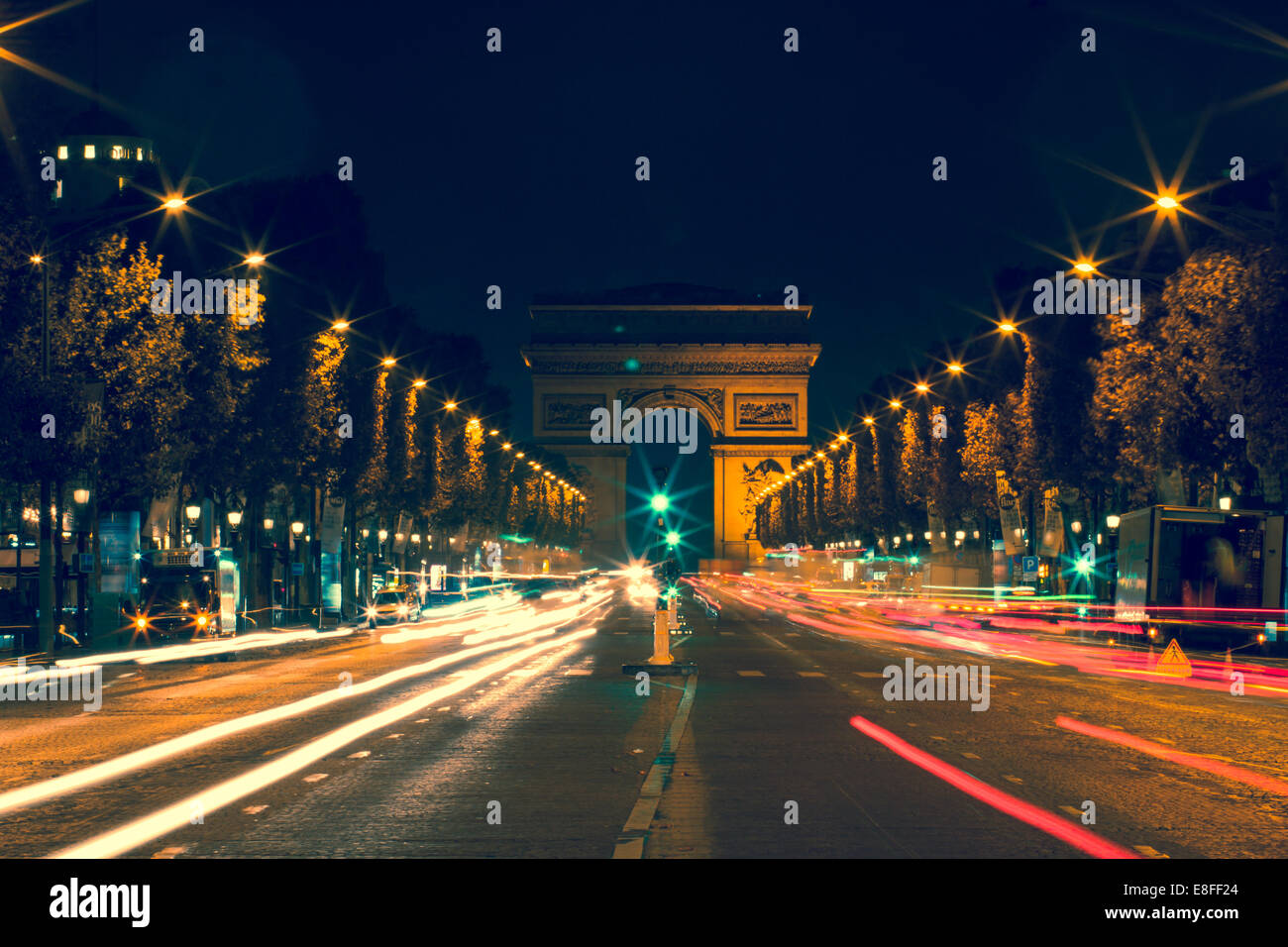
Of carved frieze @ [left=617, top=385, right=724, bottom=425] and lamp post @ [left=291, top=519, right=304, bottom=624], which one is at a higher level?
carved frieze @ [left=617, top=385, right=724, bottom=425]

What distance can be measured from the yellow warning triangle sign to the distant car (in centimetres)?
2714

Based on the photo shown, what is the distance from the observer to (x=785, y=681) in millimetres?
23828

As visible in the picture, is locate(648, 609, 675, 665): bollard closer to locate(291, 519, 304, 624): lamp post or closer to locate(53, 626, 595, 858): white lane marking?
locate(53, 626, 595, 858): white lane marking

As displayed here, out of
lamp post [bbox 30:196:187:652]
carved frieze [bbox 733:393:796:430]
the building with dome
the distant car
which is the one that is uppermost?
the building with dome

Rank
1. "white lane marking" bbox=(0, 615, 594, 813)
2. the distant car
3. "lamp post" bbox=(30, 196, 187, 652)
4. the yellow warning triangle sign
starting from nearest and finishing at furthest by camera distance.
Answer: "white lane marking" bbox=(0, 615, 594, 813) < the yellow warning triangle sign < "lamp post" bbox=(30, 196, 187, 652) < the distant car

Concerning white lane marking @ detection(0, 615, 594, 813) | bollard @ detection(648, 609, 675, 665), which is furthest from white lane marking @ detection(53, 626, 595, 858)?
bollard @ detection(648, 609, 675, 665)

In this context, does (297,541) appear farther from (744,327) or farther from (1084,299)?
(744,327)

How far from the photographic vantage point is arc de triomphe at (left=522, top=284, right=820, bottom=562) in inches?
5856

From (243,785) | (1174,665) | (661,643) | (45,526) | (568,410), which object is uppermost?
(568,410)

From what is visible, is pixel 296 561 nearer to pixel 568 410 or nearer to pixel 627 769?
pixel 627 769

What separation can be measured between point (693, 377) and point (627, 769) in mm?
138202

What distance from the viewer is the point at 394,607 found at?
50.4 metres

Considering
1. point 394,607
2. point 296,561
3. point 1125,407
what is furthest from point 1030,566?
point 296,561

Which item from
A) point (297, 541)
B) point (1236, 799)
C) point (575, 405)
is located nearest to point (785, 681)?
point (1236, 799)
